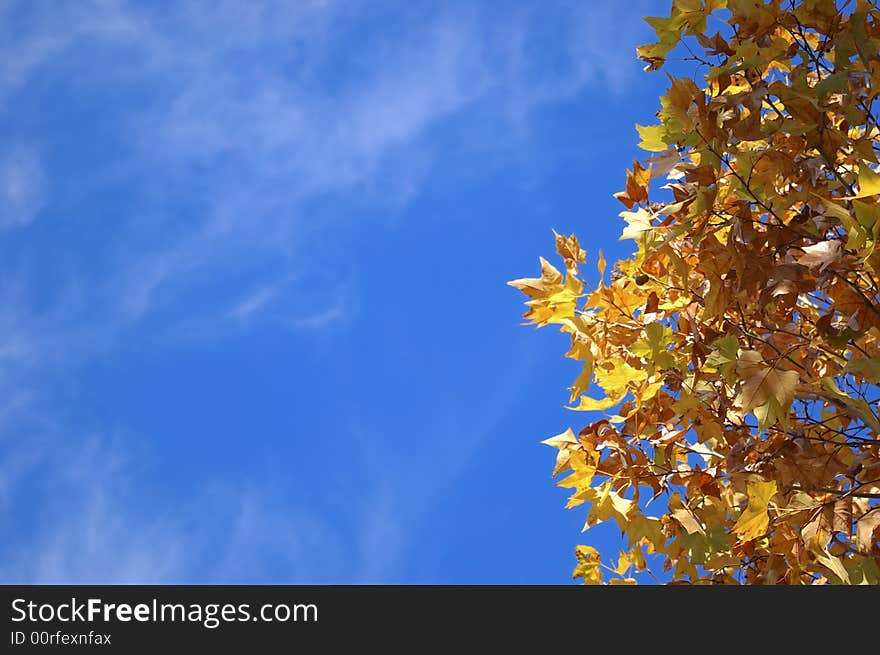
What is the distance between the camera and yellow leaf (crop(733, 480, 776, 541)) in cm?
243

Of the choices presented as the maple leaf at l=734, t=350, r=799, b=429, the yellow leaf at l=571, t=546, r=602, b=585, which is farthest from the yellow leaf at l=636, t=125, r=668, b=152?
the yellow leaf at l=571, t=546, r=602, b=585

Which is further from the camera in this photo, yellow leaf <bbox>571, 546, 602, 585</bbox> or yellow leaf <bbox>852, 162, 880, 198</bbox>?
yellow leaf <bbox>571, 546, 602, 585</bbox>

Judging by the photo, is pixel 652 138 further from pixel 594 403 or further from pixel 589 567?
pixel 589 567

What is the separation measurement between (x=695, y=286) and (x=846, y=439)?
73 cm

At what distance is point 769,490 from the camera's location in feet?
7.98

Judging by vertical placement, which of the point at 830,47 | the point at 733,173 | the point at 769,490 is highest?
the point at 830,47

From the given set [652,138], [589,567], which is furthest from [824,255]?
[589,567]

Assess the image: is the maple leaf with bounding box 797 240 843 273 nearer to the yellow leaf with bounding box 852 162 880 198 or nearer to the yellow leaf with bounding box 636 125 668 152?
the yellow leaf with bounding box 852 162 880 198

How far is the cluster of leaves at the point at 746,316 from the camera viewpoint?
2525 mm

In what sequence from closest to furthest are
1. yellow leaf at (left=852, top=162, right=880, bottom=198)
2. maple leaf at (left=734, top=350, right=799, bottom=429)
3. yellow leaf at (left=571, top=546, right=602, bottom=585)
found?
yellow leaf at (left=852, top=162, right=880, bottom=198) < maple leaf at (left=734, top=350, right=799, bottom=429) < yellow leaf at (left=571, top=546, right=602, bottom=585)

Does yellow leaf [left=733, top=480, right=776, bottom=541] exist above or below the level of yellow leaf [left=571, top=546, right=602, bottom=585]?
below
